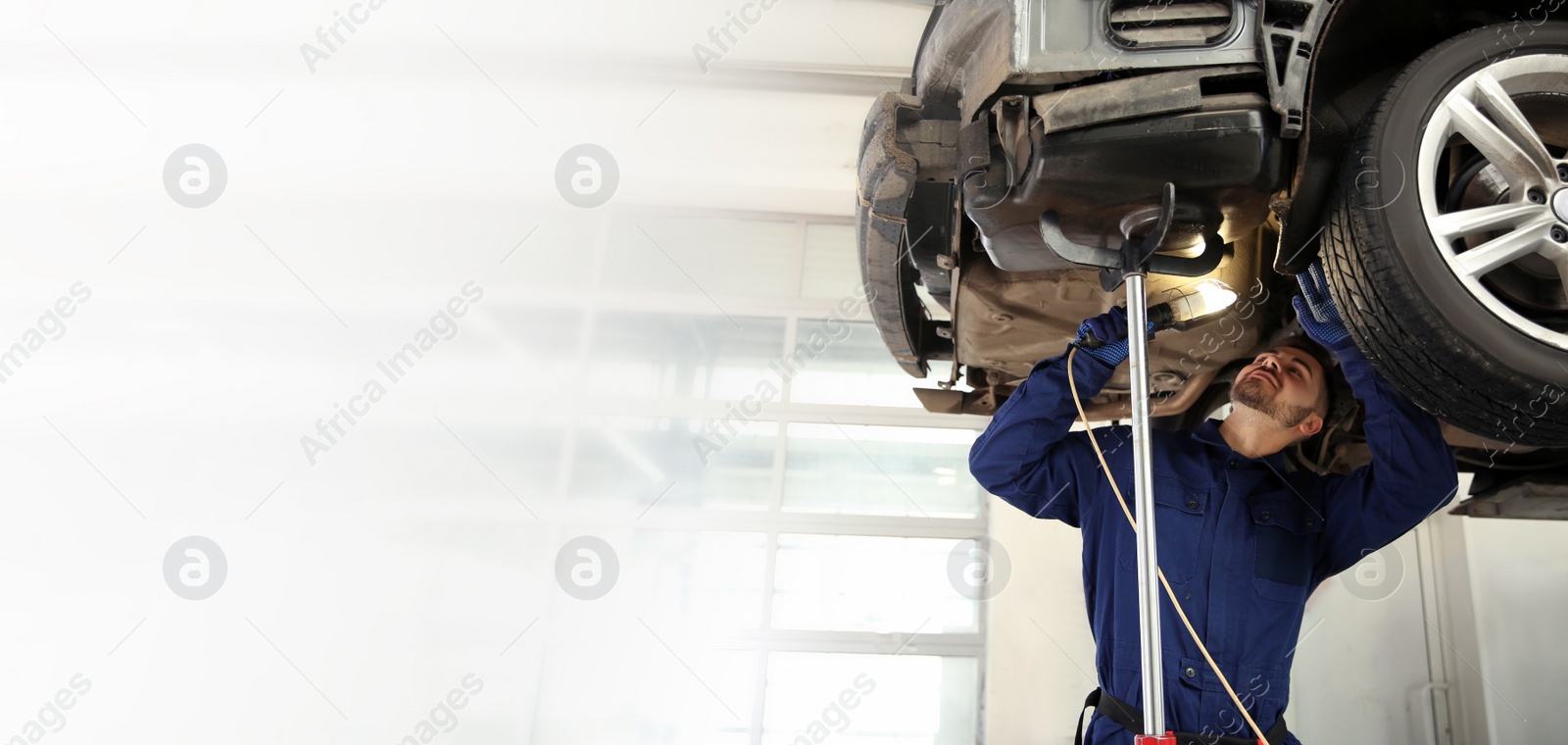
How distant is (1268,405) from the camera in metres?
Result: 1.57

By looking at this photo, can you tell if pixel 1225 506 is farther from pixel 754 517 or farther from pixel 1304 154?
pixel 754 517

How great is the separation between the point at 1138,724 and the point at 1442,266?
89 cm

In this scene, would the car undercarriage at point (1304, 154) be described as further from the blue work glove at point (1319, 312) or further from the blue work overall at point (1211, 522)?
the blue work overall at point (1211, 522)

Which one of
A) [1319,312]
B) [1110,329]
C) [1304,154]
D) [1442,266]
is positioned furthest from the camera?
[1110,329]

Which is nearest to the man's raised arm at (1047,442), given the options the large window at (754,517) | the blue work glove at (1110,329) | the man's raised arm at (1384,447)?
the blue work glove at (1110,329)

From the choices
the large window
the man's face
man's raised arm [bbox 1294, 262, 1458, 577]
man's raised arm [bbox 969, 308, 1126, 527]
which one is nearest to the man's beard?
the man's face

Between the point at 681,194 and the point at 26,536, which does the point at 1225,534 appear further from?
the point at 681,194

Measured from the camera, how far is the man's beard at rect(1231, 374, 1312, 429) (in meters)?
1.56

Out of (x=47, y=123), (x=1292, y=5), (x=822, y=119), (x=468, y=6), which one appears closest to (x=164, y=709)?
(x=47, y=123)

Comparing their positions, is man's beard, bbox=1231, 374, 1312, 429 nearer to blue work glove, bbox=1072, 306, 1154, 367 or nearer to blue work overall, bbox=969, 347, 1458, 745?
blue work overall, bbox=969, 347, 1458, 745

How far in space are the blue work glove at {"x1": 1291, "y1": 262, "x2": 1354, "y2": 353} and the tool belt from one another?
0.66 m

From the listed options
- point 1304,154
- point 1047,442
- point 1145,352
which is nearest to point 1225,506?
point 1047,442

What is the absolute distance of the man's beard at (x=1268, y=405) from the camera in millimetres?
1560

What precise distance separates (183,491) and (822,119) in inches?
125
